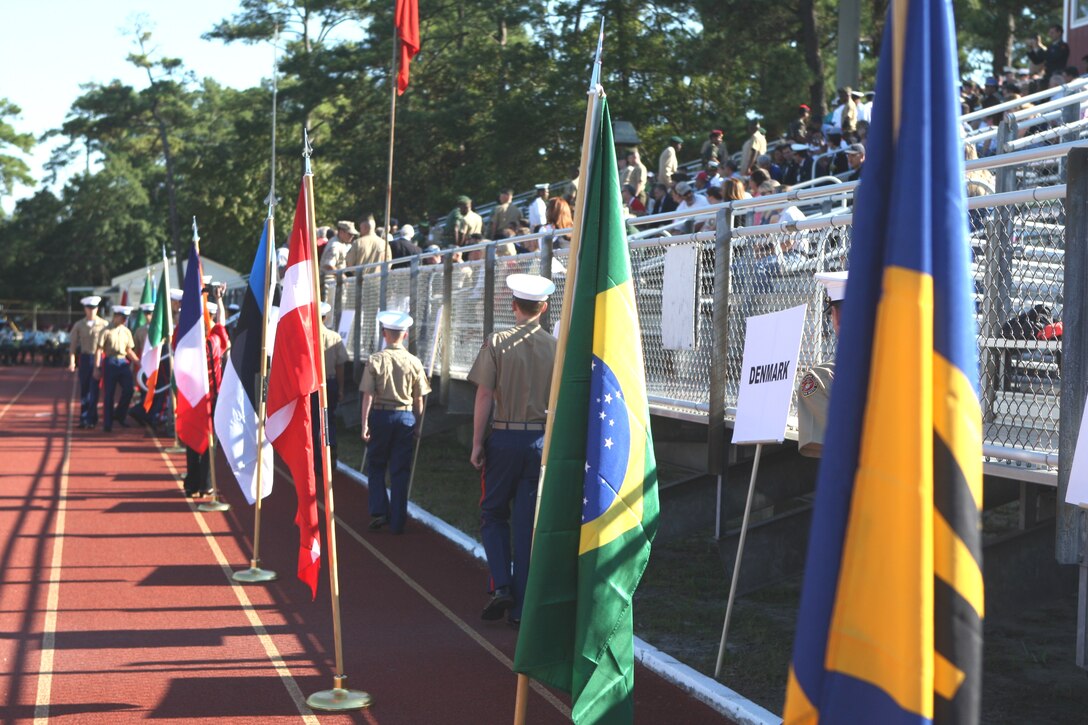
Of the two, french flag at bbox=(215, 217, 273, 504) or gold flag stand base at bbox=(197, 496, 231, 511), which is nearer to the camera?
french flag at bbox=(215, 217, 273, 504)

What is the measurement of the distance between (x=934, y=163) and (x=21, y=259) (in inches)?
3239

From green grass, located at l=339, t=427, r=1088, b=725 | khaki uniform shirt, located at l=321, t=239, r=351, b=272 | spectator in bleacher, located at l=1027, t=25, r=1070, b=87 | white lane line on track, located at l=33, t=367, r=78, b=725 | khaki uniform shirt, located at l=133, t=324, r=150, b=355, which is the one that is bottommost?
white lane line on track, located at l=33, t=367, r=78, b=725

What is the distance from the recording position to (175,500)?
14.2 metres

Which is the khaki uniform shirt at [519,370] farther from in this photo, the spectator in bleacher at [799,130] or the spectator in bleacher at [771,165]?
the spectator in bleacher at [799,130]

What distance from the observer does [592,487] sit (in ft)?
17.0

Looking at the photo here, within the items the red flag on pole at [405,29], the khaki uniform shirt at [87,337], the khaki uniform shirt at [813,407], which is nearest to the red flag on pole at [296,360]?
the khaki uniform shirt at [813,407]

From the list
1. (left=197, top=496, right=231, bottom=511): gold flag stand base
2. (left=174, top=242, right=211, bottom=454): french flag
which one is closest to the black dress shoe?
(left=174, top=242, right=211, bottom=454): french flag

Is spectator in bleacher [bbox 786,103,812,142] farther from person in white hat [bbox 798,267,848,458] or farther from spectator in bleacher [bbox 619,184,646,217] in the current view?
person in white hat [bbox 798,267,848,458]

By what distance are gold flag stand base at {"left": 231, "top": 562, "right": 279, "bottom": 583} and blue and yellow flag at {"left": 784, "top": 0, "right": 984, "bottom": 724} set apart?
755cm

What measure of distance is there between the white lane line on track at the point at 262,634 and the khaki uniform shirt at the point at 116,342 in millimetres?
10055

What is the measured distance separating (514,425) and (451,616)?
1.45 metres

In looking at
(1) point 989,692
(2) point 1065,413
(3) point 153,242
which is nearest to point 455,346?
(1) point 989,692

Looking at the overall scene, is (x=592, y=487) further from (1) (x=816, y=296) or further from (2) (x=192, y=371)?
(2) (x=192, y=371)

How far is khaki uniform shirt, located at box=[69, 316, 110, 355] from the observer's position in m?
22.4
